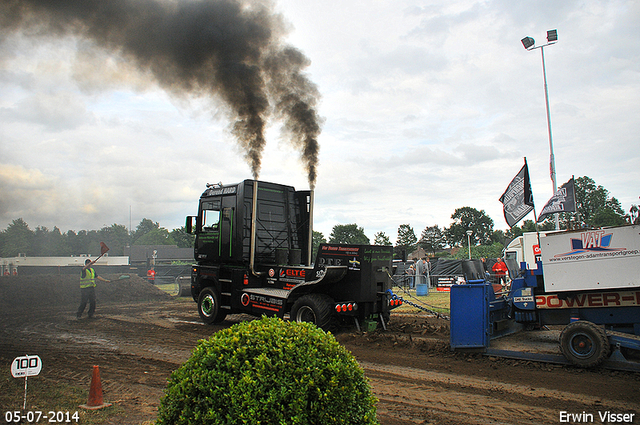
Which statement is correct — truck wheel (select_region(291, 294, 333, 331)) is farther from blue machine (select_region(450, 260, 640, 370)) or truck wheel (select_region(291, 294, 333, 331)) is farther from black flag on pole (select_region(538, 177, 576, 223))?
black flag on pole (select_region(538, 177, 576, 223))

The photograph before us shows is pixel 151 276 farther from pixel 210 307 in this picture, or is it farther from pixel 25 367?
pixel 25 367

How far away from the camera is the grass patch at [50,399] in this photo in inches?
170

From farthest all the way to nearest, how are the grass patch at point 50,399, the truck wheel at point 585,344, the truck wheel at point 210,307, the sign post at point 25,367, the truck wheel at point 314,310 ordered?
the truck wheel at point 210,307
the truck wheel at point 314,310
the truck wheel at point 585,344
the grass patch at point 50,399
the sign post at point 25,367

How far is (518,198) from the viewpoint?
9.41 m

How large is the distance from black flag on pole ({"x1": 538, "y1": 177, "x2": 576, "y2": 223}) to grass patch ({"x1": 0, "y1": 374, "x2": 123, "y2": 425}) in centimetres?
1299

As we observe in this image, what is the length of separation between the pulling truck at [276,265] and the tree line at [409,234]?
1.27 metres

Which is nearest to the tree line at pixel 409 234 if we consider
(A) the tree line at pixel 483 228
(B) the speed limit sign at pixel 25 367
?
(A) the tree line at pixel 483 228

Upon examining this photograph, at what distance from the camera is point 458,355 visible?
689 centimetres

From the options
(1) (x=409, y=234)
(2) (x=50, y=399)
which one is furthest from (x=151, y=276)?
(1) (x=409, y=234)

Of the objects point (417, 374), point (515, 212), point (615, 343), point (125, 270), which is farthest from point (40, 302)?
point (615, 343)

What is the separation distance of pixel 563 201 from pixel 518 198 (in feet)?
17.8

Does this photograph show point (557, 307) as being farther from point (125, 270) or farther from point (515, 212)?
point (125, 270)

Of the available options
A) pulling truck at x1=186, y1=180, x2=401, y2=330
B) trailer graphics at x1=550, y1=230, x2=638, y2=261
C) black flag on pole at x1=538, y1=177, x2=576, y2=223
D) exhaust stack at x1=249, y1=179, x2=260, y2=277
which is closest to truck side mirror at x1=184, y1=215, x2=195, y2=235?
pulling truck at x1=186, y1=180, x2=401, y2=330

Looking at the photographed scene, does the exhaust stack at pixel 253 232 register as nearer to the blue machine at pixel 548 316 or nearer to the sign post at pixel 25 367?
the blue machine at pixel 548 316
